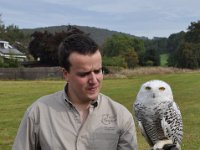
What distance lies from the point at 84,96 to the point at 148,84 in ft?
1.50

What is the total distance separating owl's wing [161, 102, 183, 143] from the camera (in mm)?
2639

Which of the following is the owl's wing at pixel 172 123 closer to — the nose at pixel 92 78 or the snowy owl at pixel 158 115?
the snowy owl at pixel 158 115

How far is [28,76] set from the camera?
4456 centimetres

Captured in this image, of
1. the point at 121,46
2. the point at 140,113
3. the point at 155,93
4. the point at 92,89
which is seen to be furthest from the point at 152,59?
the point at 92,89

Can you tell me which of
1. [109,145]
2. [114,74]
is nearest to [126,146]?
[109,145]

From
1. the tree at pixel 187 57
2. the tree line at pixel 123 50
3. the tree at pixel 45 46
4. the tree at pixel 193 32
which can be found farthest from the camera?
the tree at pixel 193 32

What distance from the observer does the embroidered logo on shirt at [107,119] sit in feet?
8.29

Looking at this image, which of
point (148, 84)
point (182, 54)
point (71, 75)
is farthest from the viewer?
point (182, 54)

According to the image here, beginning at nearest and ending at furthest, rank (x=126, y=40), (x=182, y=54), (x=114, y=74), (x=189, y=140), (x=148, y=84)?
1. (x=148, y=84)
2. (x=189, y=140)
3. (x=114, y=74)
4. (x=182, y=54)
5. (x=126, y=40)

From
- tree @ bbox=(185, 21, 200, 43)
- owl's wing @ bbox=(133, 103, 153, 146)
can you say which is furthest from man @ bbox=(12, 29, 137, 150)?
tree @ bbox=(185, 21, 200, 43)

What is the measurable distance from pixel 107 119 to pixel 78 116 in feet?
0.55

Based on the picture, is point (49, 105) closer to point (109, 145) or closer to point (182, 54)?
point (109, 145)

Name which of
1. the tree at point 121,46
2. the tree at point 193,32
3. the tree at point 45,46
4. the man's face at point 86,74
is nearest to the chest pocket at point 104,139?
the man's face at point 86,74

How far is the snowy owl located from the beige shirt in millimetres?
155
